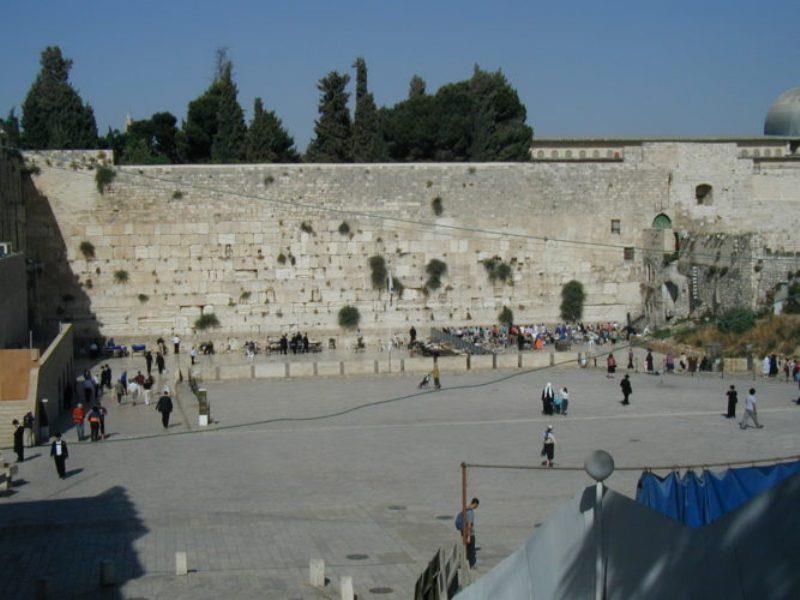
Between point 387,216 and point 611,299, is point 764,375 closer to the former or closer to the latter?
point 611,299

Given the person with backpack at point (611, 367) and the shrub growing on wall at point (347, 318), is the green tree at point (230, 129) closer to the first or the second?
the shrub growing on wall at point (347, 318)

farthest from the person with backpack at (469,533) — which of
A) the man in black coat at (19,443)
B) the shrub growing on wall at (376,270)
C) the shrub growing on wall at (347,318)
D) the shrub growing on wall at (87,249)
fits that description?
the shrub growing on wall at (87,249)

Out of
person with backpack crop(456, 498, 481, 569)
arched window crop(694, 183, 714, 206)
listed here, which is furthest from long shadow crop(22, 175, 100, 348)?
person with backpack crop(456, 498, 481, 569)

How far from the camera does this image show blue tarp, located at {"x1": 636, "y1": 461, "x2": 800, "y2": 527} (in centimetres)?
952

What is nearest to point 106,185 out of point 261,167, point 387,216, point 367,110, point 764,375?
point 261,167

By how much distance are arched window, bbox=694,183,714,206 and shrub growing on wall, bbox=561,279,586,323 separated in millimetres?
4478

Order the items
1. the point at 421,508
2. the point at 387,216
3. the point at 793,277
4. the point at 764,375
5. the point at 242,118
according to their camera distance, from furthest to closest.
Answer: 1. the point at 242,118
2. the point at 387,216
3. the point at 793,277
4. the point at 764,375
5. the point at 421,508

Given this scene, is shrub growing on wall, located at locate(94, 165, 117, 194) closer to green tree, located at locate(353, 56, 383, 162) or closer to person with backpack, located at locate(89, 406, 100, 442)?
green tree, located at locate(353, 56, 383, 162)

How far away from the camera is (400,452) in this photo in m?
17.2

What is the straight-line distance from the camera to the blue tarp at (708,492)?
9.52 metres

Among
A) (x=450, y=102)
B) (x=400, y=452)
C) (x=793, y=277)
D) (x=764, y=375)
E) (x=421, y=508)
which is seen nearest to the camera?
(x=421, y=508)

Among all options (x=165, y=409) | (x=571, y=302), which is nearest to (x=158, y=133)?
(x=571, y=302)

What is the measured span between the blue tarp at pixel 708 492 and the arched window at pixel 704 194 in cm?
2429

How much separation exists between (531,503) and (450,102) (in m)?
30.2
